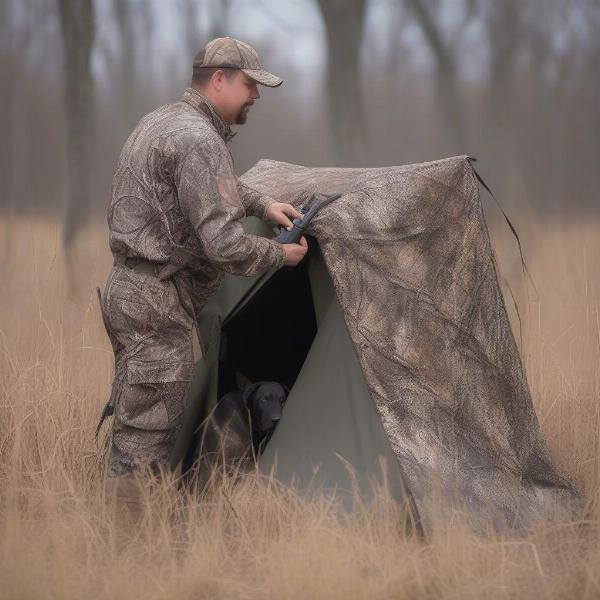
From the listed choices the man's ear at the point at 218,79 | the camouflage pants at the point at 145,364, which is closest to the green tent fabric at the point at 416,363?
the camouflage pants at the point at 145,364

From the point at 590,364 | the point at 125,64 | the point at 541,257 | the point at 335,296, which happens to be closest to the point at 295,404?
the point at 335,296

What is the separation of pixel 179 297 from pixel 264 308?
75cm

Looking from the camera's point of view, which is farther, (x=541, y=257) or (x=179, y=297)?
(x=541, y=257)

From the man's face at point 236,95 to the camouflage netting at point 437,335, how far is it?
404mm

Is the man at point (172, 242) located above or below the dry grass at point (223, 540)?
above

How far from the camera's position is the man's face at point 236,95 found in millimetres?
3855

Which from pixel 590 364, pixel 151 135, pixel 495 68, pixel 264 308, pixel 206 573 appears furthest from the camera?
pixel 495 68

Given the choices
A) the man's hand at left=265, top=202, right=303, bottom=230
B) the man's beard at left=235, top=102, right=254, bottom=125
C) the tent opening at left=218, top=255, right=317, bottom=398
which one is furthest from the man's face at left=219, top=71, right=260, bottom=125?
the tent opening at left=218, top=255, right=317, bottom=398

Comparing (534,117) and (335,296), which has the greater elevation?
(534,117)

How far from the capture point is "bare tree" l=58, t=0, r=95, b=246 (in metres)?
7.39

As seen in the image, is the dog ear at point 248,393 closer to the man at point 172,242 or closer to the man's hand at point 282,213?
the man at point 172,242

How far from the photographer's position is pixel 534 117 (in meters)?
7.98

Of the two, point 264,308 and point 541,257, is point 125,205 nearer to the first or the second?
point 264,308

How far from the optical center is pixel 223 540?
350cm
